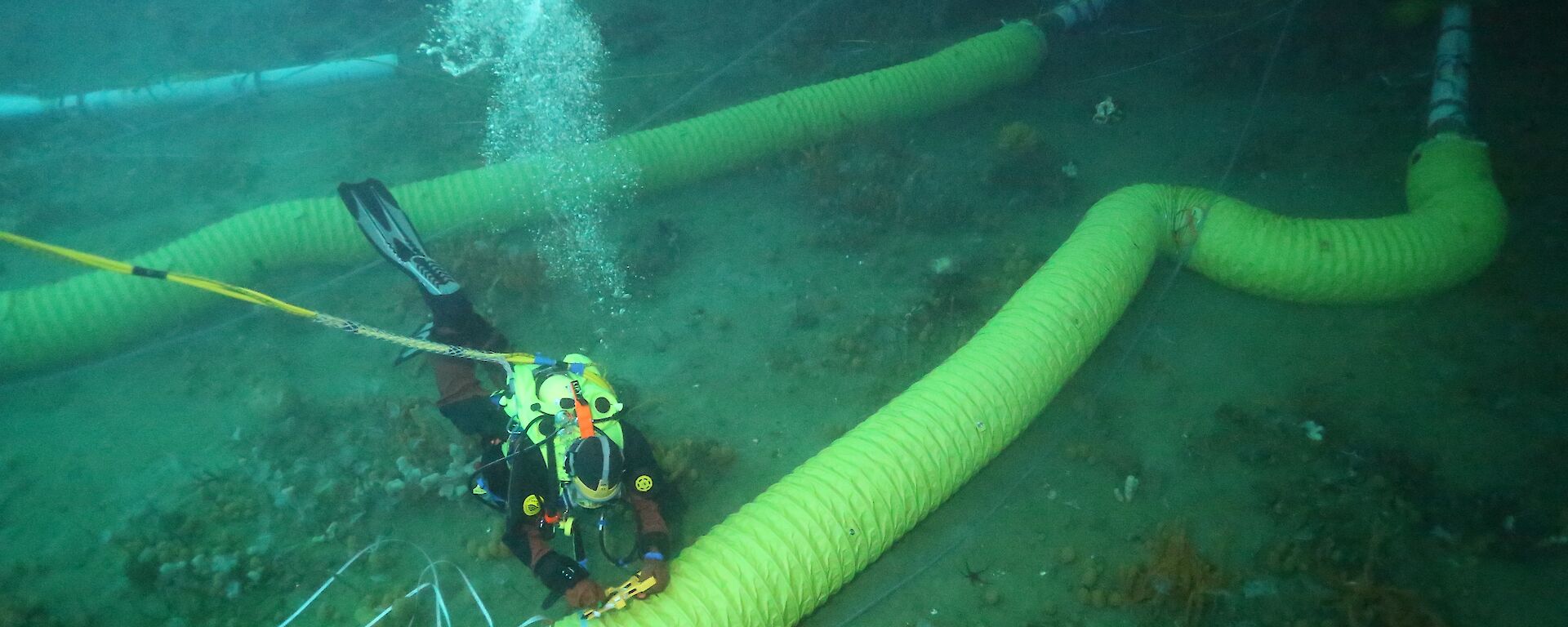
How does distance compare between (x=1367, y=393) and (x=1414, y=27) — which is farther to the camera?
(x=1414, y=27)

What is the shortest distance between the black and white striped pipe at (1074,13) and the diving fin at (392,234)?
9299 mm

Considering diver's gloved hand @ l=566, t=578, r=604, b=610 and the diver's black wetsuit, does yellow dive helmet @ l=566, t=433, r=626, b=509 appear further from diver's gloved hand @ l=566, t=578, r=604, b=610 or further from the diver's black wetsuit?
diver's gloved hand @ l=566, t=578, r=604, b=610

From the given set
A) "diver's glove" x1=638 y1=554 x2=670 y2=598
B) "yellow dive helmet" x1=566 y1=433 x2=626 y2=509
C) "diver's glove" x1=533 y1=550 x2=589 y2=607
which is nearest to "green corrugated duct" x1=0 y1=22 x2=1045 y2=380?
"yellow dive helmet" x1=566 y1=433 x2=626 y2=509

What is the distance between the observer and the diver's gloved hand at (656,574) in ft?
11.8

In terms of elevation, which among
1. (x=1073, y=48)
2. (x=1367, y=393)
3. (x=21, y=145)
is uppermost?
(x=21, y=145)

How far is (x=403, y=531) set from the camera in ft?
16.6

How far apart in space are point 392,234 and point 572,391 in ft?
9.51

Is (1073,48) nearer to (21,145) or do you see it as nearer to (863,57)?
(863,57)

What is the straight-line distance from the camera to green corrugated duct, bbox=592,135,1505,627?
3805 mm

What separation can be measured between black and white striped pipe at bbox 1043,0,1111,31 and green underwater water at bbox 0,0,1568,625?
0.37 meters

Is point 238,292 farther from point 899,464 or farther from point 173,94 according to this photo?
point 173,94

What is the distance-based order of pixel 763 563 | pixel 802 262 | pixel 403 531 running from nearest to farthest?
pixel 763 563, pixel 403 531, pixel 802 262

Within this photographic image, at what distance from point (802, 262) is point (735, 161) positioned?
1.99 meters

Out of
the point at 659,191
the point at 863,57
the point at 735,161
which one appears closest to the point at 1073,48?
the point at 863,57
